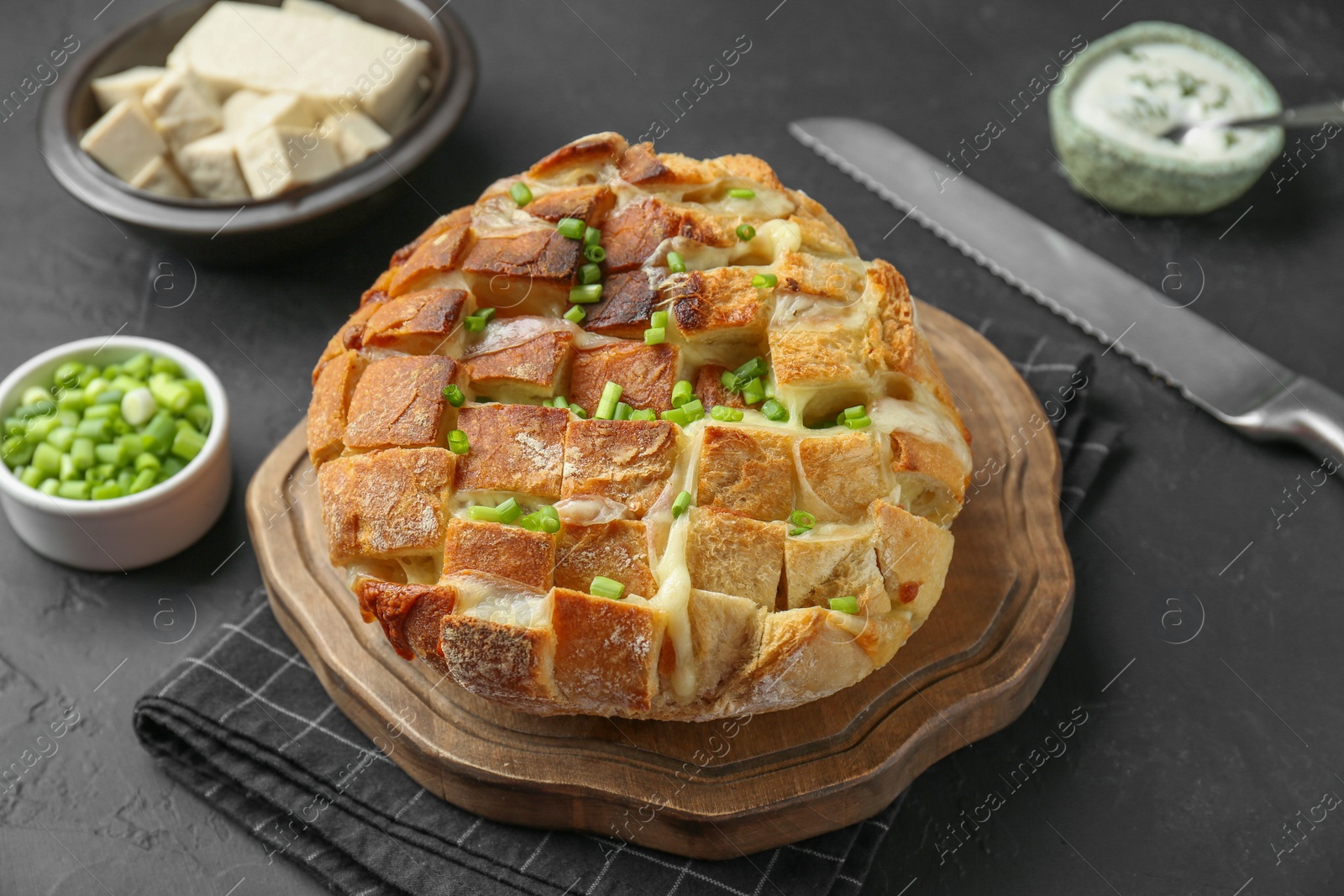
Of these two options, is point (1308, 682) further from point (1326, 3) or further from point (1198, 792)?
point (1326, 3)

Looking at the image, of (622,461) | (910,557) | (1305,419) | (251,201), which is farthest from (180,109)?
(1305,419)

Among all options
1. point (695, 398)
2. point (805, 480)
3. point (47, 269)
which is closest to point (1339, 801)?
point (805, 480)

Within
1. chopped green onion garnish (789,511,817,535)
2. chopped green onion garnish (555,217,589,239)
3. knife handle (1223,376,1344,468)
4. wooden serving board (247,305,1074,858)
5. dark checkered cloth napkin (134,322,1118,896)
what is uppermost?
chopped green onion garnish (555,217,589,239)

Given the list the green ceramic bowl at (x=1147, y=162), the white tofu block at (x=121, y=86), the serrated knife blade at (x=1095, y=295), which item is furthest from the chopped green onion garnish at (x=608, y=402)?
the white tofu block at (x=121, y=86)

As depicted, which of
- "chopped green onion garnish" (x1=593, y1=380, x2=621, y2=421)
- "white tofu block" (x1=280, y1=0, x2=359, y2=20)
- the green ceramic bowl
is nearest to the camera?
"chopped green onion garnish" (x1=593, y1=380, x2=621, y2=421)

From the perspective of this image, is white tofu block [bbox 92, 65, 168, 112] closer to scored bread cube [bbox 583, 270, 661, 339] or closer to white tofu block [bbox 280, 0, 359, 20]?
white tofu block [bbox 280, 0, 359, 20]

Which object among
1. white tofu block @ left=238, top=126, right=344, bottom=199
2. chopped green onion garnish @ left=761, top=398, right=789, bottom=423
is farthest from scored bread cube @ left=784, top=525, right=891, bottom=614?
white tofu block @ left=238, top=126, right=344, bottom=199

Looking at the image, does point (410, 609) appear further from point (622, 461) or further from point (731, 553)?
point (731, 553)

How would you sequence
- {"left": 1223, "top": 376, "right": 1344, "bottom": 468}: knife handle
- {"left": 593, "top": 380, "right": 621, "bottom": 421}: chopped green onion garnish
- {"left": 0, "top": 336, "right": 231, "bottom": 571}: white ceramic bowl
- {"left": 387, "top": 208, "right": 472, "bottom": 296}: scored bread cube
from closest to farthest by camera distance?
{"left": 593, "top": 380, "right": 621, "bottom": 421}: chopped green onion garnish
{"left": 387, "top": 208, "right": 472, "bottom": 296}: scored bread cube
{"left": 0, "top": 336, "right": 231, "bottom": 571}: white ceramic bowl
{"left": 1223, "top": 376, "right": 1344, "bottom": 468}: knife handle
